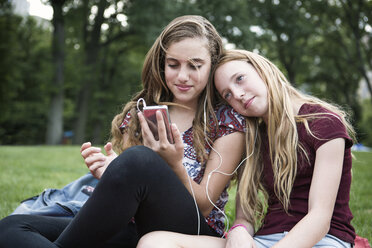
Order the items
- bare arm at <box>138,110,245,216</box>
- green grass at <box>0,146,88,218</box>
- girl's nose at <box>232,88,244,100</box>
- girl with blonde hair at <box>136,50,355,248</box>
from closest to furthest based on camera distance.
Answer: girl with blonde hair at <box>136,50,355,248</box> < bare arm at <box>138,110,245,216</box> < girl's nose at <box>232,88,244,100</box> < green grass at <box>0,146,88,218</box>

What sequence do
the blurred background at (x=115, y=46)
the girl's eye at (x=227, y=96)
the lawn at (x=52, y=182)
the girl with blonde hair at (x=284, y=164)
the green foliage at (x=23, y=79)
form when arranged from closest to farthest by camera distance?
1. the girl with blonde hair at (x=284, y=164)
2. the girl's eye at (x=227, y=96)
3. the lawn at (x=52, y=182)
4. the blurred background at (x=115, y=46)
5. the green foliage at (x=23, y=79)

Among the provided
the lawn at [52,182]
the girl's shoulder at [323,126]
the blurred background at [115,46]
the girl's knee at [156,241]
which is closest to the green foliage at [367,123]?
the blurred background at [115,46]

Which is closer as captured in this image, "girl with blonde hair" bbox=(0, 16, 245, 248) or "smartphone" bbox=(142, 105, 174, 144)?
"girl with blonde hair" bbox=(0, 16, 245, 248)

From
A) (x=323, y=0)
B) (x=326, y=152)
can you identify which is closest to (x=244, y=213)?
(x=326, y=152)

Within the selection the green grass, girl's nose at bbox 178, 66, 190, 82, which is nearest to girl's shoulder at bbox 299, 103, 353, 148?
girl's nose at bbox 178, 66, 190, 82

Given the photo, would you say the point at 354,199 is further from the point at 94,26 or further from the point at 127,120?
the point at 94,26

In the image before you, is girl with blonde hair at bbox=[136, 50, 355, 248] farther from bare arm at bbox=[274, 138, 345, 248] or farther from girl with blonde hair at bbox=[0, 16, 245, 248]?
girl with blonde hair at bbox=[0, 16, 245, 248]

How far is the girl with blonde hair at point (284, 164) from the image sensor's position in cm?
183

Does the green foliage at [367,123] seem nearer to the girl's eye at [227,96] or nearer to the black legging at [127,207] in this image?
the girl's eye at [227,96]

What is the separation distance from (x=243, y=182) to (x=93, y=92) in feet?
67.3

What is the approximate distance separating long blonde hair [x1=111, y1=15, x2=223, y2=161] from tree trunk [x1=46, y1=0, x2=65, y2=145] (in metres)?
14.3

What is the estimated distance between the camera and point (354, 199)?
13.1 feet

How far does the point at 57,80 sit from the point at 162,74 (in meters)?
15.1

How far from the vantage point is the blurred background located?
13508 millimetres
